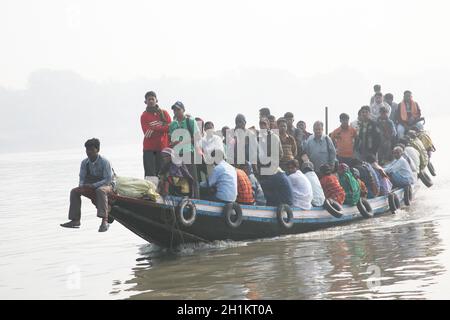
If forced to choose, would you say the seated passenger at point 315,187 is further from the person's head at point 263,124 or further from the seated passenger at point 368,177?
the seated passenger at point 368,177

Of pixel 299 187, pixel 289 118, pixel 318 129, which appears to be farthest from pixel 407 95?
pixel 299 187

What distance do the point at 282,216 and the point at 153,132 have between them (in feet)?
9.70

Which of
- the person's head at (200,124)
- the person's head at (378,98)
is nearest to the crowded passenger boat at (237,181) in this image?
the person's head at (200,124)

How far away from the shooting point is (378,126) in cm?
2008

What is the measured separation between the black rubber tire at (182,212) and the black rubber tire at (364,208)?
4.60 meters

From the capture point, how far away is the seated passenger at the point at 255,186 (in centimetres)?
1627

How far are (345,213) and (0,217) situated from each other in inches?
495

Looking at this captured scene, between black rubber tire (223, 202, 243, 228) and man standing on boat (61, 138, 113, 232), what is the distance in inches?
92.3

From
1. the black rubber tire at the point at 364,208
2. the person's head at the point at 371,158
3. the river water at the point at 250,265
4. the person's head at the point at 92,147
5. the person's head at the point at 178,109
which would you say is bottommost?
the river water at the point at 250,265

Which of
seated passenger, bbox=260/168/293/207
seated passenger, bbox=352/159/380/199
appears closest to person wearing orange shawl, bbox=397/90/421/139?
seated passenger, bbox=352/159/380/199

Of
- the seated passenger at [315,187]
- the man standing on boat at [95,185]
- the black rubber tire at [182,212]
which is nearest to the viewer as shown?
the man standing on boat at [95,185]

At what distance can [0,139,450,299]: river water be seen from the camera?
40.9 feet
